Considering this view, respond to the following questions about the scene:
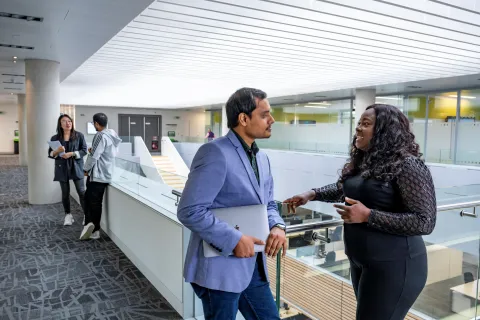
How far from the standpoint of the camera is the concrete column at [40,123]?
8.38 meters

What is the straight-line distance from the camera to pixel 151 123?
28.2 meters

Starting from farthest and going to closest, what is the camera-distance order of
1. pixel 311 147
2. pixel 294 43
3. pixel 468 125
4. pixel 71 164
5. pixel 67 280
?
pixel 311 147 < pixel 468 125 < pixel 294 43 < pixel 71 164 < pixel 67 280

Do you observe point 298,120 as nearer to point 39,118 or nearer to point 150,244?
point 39,118

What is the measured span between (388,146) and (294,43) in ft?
19.2

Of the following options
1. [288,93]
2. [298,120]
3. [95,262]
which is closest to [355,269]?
[95,262]

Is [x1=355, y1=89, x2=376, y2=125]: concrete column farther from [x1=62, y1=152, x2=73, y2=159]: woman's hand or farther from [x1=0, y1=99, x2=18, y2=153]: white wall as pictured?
[x1=0, y1=99, x2=18, y2=153]: white wall

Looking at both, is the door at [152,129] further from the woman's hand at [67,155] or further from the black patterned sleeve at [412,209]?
the black patterned sleeve at [412,209]

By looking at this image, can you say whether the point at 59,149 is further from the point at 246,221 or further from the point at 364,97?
the point at 364,97

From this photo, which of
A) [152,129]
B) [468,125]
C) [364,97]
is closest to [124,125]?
[152,129]

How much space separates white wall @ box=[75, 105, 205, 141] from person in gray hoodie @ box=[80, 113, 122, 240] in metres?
20.1

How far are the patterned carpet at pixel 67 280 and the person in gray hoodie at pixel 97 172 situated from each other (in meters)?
0.26

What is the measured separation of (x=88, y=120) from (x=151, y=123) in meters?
4.37

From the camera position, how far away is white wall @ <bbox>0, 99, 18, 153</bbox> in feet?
89.1

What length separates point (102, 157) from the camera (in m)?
5.48
